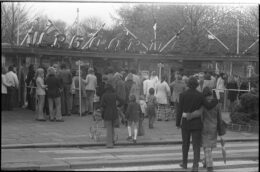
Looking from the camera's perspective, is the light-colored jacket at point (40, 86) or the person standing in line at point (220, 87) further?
the light-colored jacket at point (40, 86)

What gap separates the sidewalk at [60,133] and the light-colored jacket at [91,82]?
1036mm

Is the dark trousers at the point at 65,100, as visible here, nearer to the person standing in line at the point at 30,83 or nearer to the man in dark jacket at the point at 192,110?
the person standing in line at the point at 30,83

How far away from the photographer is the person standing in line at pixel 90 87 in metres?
17.6

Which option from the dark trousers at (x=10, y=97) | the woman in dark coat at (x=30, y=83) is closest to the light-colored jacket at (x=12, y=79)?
the dark trousers at (x=10, y=97)

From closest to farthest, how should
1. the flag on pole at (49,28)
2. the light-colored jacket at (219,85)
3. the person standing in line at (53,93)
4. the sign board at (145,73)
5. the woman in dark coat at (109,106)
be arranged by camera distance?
the light-colored jacket at (219,85) < the woman in dark coat at (109,106) < the sign board at (145,73) < the person standing in line at (53,93) < the flag on pole at (49,28)

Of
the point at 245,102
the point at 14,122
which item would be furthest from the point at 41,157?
the point at 245,102

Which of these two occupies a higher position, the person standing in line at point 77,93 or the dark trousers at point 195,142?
the person standing in line at point 77,93

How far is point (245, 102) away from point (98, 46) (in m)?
6.10

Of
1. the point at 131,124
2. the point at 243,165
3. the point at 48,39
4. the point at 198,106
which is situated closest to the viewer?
the point at 198,106

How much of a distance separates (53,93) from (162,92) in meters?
3.50

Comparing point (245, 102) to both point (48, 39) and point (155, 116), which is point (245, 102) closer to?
point (155, 116)

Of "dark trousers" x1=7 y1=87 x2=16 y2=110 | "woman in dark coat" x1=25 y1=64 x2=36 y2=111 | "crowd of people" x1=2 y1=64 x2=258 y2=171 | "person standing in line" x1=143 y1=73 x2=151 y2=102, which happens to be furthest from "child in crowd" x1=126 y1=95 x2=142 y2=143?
"woman in dark coat" x1=25 y1=64 x2=36 y2=111

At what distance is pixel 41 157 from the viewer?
1191cm

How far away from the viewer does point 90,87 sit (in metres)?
18.5
